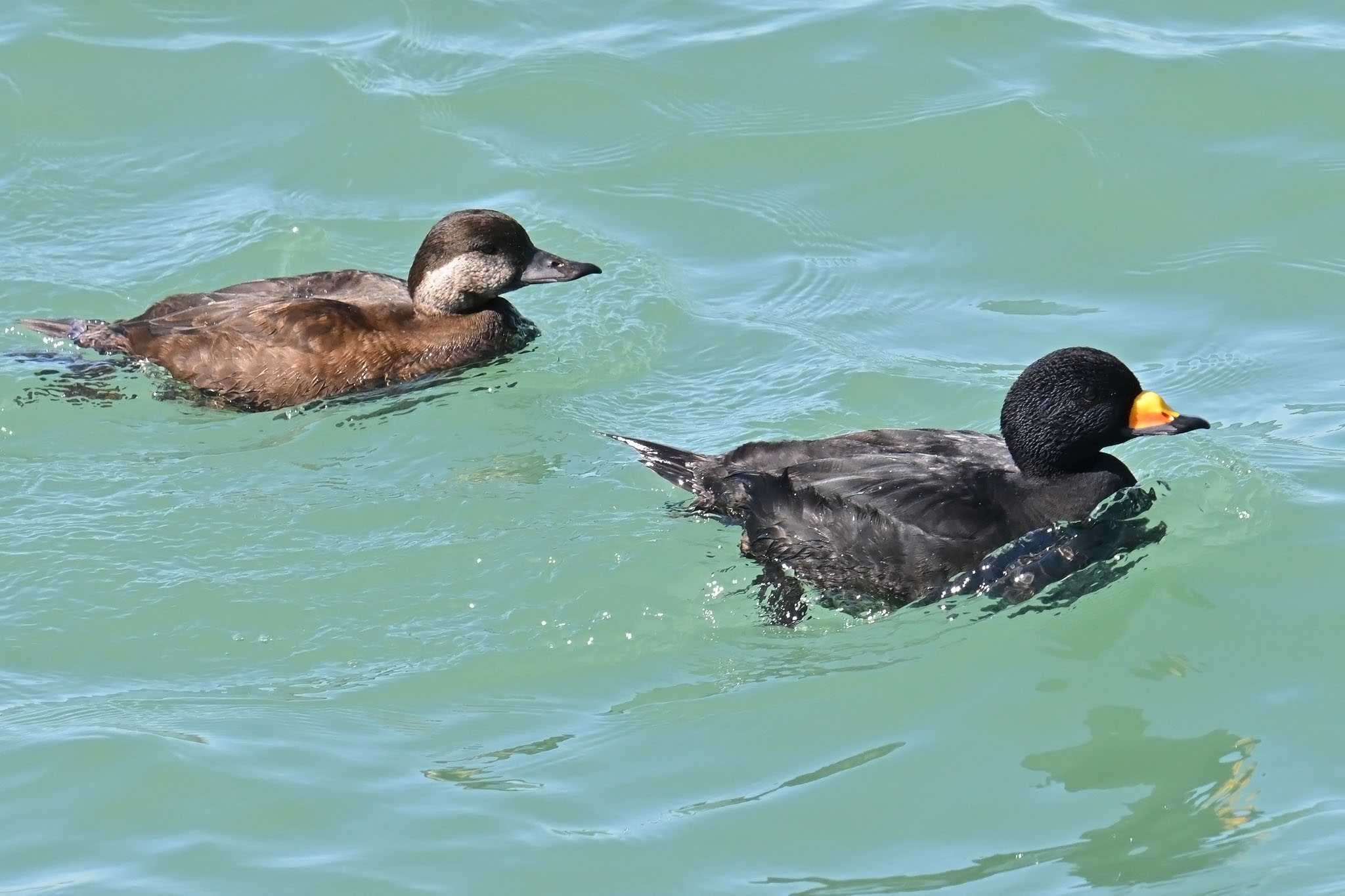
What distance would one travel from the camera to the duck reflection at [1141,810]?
6066 mm

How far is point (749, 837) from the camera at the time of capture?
20.7ft

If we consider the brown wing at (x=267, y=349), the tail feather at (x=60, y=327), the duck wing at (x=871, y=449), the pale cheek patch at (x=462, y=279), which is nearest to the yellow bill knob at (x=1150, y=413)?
the duck wing at (x=871, y=449)

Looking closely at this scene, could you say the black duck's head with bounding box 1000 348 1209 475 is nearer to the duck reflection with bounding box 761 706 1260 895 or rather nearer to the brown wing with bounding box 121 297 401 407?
the duck reflection with bounding box 761 706 1260 895

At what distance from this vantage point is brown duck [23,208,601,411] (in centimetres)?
962

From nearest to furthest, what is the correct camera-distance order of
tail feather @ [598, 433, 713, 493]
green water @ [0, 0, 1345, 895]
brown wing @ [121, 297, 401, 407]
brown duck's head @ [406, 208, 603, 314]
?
green water @ [0, 0, 1345, 895], tail feather @ [598, 433, 713, 493], brown wing @ [121, 297, 401, 407], brown duck's head @ [406, 208, 603, 314]

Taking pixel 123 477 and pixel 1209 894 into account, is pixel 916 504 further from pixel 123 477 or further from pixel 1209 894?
pixel 123 477

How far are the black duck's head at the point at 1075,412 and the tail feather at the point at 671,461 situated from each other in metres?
1.43

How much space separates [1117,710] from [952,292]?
4189 millimetres

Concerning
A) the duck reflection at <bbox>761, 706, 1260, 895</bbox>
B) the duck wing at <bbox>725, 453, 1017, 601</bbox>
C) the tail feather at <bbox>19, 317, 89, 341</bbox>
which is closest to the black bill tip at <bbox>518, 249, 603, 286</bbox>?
the tail feather at <bbox>19, 317, 89, 341</bbox>

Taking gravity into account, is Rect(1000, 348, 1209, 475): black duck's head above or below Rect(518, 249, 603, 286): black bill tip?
below

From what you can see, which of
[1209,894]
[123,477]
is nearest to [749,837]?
[1209,894]

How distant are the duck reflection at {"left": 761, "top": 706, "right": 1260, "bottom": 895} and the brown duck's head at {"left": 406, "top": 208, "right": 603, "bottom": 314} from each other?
4461 millimetres

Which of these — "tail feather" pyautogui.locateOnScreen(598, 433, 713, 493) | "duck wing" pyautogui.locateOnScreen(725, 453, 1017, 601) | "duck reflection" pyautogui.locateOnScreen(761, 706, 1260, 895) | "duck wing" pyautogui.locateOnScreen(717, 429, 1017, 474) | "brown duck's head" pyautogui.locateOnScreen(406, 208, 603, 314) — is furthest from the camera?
"brown duck's head" pyautogui.locateOnScreen(406, 208, 603, 314)

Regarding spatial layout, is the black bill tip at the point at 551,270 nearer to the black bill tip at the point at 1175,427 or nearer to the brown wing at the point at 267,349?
the brown wing at the point at 267,349
